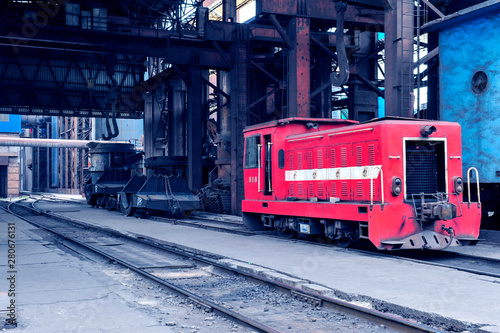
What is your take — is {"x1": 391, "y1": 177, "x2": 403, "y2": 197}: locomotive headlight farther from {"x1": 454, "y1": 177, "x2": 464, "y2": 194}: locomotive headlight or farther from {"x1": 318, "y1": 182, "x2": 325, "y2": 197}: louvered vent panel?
{"x1": 318, "y1": 182, "x2": 325, "y2": 197}: louvered vent panel

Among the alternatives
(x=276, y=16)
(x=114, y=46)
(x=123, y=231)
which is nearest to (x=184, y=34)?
(x=114, y=46)

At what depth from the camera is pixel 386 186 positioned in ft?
32.9

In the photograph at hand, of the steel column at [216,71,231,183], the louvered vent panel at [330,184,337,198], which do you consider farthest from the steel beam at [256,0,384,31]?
the steel column at [216,71,231,183]

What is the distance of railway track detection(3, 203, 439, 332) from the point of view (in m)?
→ 5.77

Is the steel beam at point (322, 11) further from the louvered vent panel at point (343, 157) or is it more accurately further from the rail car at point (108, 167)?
the rail car at point (108, 167)

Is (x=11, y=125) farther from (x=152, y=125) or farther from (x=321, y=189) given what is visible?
(x=321, y=189)

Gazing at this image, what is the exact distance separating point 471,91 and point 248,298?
889 cm

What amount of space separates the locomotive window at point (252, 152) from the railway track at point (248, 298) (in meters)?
3.65

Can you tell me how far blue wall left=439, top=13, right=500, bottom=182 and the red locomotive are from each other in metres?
2.72

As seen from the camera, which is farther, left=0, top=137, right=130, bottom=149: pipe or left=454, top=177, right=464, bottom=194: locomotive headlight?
left=0, top=137, right=130, bottom=149: pipe

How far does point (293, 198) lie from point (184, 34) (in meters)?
11.9

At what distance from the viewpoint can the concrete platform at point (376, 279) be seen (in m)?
5.94

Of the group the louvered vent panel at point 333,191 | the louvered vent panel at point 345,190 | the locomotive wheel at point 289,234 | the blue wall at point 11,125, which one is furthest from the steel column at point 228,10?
the blue wall at point 11,125

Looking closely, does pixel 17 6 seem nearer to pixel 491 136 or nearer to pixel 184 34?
pixel 184 34
